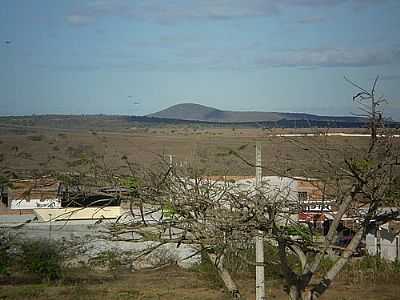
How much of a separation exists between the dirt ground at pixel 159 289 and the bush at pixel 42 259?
386 mm

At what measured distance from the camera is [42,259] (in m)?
14.3

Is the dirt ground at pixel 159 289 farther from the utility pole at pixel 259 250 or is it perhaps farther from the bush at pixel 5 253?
the utility pole at pixel 259 250

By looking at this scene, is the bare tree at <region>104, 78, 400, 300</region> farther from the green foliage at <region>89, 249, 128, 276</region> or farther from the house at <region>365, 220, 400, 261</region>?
the green foliage at <region>89, 249, 128, 276</region>

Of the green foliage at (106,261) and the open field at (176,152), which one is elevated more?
the open field at (176,152)

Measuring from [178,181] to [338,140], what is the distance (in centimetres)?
131

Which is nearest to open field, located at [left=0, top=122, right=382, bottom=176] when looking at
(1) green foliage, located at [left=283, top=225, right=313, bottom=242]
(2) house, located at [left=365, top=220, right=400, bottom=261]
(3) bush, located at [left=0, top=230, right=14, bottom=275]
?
(1) green foliage, located at [left=283, top=225, right=313, bottom=242]

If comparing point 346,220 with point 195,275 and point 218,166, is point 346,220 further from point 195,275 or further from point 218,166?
point 195,275

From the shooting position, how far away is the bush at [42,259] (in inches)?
559

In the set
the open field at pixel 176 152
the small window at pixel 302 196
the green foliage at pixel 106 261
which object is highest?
the open field at pixel 176 152

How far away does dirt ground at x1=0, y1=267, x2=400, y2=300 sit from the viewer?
1188 centimetres

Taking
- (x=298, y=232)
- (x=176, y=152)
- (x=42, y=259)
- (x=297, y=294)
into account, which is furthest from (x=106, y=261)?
(x=298, y=232)

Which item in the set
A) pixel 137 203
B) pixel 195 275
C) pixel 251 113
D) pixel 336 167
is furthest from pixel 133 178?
pixel 195 275

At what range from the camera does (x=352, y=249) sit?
4.98 metres

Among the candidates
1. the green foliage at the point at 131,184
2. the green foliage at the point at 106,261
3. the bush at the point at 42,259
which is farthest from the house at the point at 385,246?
the green foliage at the point at 131,184
